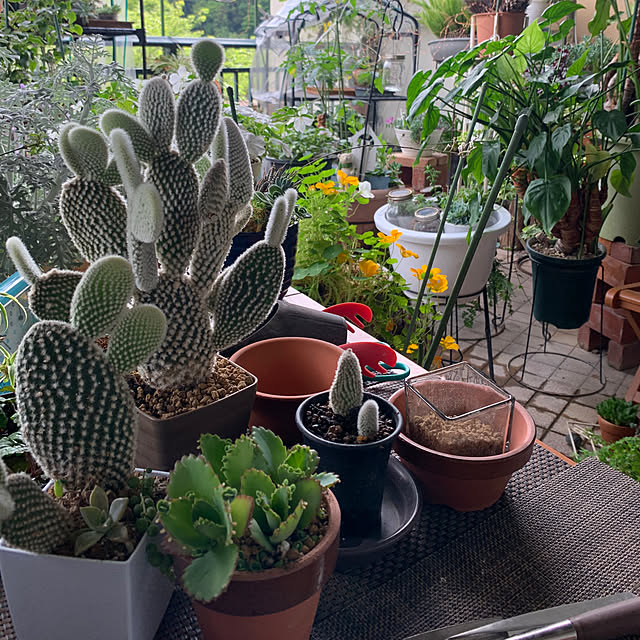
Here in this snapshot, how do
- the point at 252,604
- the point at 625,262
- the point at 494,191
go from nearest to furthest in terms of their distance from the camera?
the point at 252,604 < the point at 494,191 < the point at 625,262

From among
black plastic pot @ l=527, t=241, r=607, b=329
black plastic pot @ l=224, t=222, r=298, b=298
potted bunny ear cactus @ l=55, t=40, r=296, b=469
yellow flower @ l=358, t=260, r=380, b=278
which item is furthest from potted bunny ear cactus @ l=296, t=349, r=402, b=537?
black plastic pot @ l=527, t=241, r=607, b=329

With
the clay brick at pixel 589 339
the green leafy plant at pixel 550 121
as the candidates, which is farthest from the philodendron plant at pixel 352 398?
the clay brick at pixel 589 339

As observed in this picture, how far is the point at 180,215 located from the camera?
566 mm

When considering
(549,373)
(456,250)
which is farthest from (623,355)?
(456,250)

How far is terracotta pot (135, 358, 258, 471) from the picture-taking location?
23.4 inches

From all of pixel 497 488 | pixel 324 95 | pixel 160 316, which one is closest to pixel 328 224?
pixel 497 488

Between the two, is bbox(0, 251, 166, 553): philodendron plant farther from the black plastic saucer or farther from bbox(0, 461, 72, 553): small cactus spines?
the black plastic saucer

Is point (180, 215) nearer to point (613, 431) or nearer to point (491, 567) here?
point (491, 567)

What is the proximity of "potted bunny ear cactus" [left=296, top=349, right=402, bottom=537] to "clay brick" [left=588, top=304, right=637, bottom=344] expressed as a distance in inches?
96.7

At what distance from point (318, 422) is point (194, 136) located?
1.02 ft

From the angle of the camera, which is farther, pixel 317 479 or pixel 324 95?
pixel 324 95

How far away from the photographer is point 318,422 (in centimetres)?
61

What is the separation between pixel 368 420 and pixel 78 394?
0.86 ft

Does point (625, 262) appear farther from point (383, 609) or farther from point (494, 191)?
point (383, 609)
